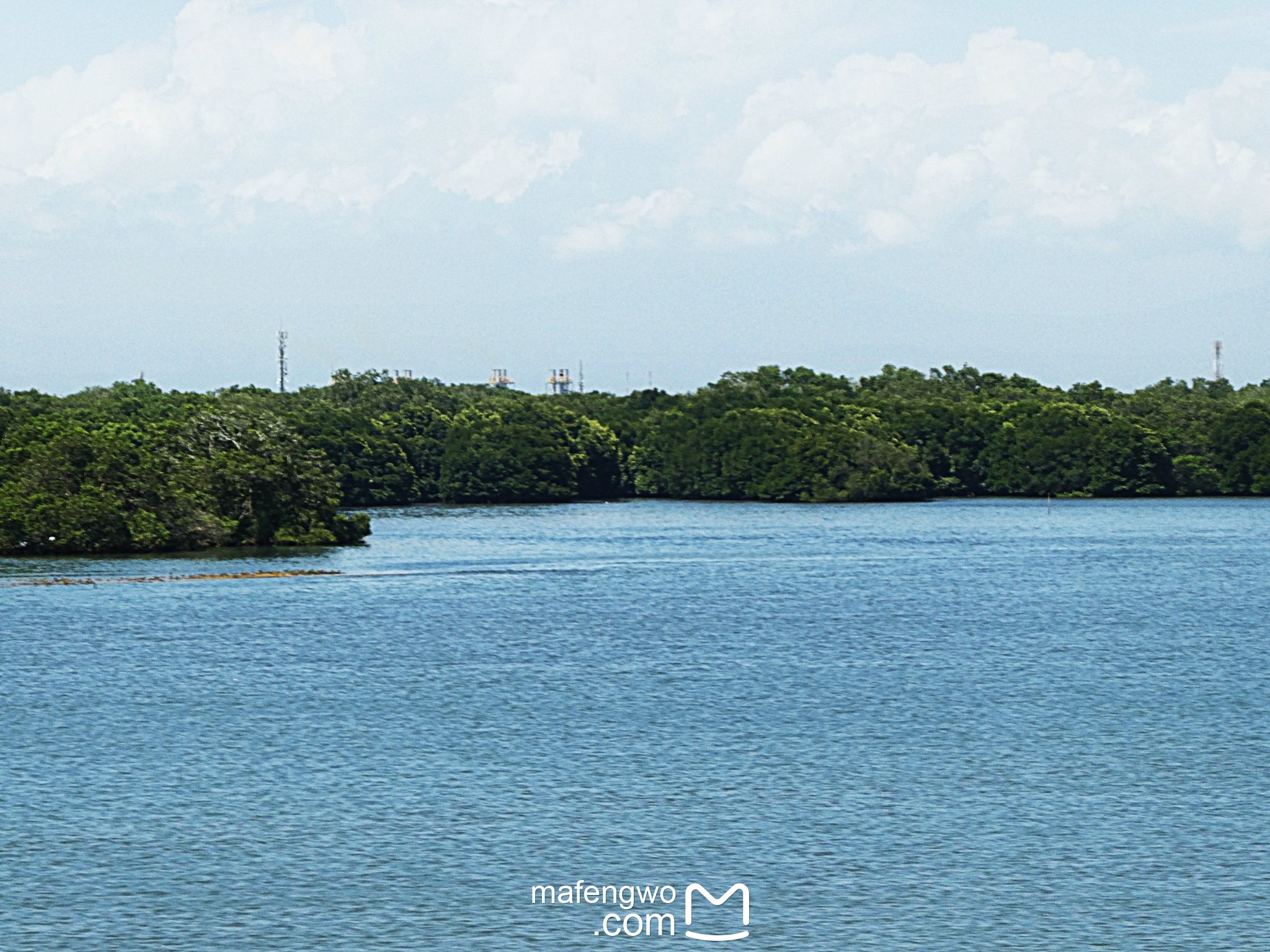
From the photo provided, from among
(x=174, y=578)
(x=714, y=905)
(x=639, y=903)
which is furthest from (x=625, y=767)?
(x=174, y=578)

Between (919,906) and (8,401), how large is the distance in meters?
180

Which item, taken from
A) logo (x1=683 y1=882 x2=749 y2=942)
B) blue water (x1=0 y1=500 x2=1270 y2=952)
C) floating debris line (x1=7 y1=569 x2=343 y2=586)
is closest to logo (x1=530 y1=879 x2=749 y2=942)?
logo (x1=683 y1=882 x2=749 y2=942)

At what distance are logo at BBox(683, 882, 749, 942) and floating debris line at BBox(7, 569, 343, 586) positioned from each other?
6614cm

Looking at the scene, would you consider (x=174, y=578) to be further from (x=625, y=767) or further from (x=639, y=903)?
(x=639, y=903)

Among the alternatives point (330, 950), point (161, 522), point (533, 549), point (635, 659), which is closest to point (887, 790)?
point (330, 950)

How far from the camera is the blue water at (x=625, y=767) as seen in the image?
27750 mm

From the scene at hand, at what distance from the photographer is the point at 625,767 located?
40.0m

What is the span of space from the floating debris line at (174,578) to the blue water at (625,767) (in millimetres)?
2256

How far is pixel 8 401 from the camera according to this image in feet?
629

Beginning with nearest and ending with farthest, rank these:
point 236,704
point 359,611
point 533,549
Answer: point 236,704, point 359,611, point 533,549

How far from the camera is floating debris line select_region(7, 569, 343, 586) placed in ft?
293

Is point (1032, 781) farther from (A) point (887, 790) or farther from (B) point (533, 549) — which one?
(B) point (533, 549)

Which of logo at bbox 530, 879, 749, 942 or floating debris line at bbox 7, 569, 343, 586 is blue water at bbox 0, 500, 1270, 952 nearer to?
logo at bbox 530, 879, 749, 942

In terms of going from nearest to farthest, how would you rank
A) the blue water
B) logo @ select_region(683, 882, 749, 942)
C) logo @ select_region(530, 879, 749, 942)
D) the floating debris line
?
1. logo @ select_region(683, 882, 749, 942)
2. logo @ select_region(530, 879, 749, 942)
3. the blue water
4. the floating debris line
